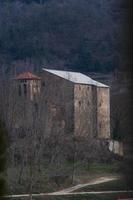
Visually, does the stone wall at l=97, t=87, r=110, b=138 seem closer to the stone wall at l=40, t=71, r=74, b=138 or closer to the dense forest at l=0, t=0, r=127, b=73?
the stone wall at l=40, t=71, r=74, b=138

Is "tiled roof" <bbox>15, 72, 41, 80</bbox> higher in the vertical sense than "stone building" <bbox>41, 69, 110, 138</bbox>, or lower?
higher

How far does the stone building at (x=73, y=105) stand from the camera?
21.4 m

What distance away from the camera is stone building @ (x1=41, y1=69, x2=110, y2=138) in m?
21.4

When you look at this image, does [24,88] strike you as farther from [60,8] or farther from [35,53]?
[60,8]

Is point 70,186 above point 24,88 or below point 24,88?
below

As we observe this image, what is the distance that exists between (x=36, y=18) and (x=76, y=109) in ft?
49.4

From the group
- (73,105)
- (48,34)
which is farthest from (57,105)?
(48,34)

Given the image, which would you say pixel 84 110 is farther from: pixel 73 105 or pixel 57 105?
pixel 57 105

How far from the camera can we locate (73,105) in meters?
23.3

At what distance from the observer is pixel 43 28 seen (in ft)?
118

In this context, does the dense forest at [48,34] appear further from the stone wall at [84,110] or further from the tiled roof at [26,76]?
the stone wall at [84,110]

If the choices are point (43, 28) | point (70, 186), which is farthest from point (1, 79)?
point (43, 28)

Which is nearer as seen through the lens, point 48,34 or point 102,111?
point 102,111

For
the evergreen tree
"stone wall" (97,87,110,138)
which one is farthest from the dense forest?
the evergreen tree
